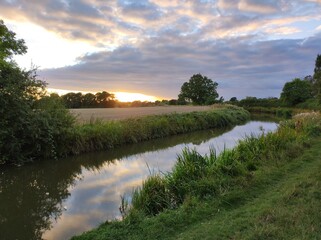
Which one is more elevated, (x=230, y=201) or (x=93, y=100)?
(x=93, y=100)

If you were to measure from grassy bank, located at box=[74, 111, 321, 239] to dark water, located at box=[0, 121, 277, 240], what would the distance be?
122 cm

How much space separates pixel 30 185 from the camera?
1013 cm

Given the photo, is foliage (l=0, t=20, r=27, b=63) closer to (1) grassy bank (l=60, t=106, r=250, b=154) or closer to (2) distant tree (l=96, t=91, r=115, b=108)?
(1) grassy bank (l=60, t=106, r=250, b=154)

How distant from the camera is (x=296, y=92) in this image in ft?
195

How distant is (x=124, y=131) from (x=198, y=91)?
59159mm

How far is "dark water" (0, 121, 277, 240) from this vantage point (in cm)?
686

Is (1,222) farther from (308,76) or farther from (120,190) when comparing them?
(308,76)

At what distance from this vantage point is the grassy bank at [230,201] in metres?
5.06

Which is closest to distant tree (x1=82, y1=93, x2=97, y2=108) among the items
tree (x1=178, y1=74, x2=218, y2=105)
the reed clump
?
tree (x1=178, y1=74, x2=218, y2=105)

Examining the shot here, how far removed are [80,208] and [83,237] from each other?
2691 mm

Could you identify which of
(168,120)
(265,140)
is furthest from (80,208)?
(168,120)

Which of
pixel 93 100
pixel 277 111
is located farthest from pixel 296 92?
pixel 93 100

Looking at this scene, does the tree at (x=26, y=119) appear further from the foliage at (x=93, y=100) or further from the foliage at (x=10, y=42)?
the foliage at (x=93, y=100)

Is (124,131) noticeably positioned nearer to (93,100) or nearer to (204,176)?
(204,176)
